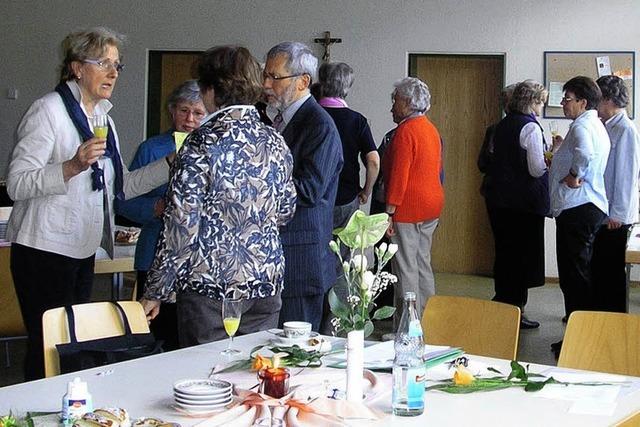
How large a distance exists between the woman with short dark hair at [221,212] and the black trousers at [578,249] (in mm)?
2990

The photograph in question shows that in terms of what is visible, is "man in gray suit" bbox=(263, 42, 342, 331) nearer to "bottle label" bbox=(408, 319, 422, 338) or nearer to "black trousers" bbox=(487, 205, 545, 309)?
"bottle label" bbox=(408, 319, 422, 338)

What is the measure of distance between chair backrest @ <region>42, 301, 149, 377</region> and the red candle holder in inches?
34.5

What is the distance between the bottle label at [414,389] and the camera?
2279 millimetres

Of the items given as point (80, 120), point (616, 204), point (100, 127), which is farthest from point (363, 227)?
point (616, 204)

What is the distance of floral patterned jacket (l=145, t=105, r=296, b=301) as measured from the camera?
125 inches

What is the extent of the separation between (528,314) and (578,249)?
187cm

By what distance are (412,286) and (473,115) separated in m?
4.15

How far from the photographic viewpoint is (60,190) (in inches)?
142

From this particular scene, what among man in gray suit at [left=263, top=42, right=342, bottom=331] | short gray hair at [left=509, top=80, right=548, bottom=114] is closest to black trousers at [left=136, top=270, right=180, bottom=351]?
man in gray suit at [left=263, top=42, right=342, bottom=331]

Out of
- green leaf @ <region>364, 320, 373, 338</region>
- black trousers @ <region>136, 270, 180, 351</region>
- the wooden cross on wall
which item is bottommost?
black trousers @ <region>136, 270, 180, 351</region>

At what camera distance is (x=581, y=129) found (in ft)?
19.0

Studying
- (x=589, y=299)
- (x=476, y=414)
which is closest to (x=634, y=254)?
(x=589, y=299)

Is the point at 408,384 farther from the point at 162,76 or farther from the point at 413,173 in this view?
the point at 162,76

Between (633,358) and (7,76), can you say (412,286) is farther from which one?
(7,76)
